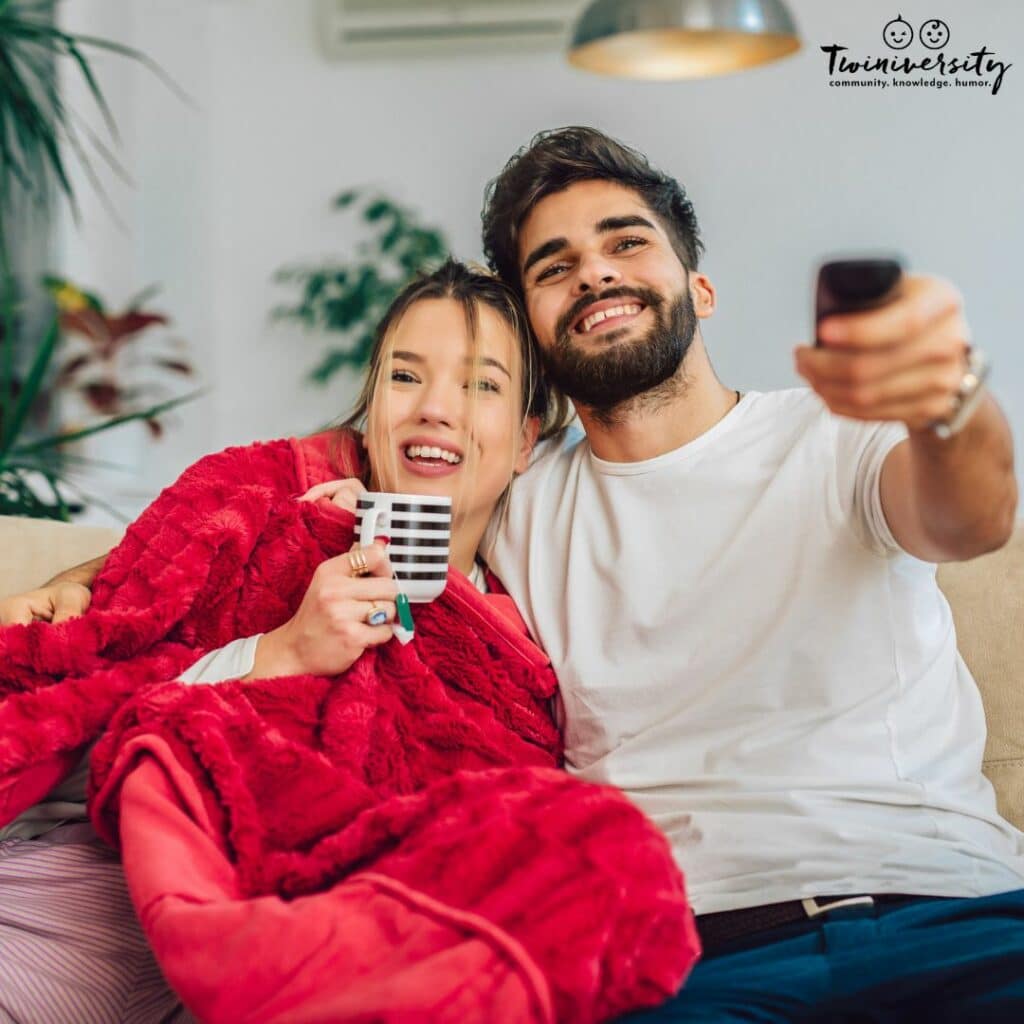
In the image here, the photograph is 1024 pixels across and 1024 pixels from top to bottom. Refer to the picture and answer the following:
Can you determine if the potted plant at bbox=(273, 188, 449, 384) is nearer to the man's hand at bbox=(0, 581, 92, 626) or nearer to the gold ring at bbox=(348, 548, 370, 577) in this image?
the man's hand at bbox=(0, 581, 92, 626)

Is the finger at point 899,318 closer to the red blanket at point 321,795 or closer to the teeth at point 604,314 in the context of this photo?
the red blanket at point 321,795

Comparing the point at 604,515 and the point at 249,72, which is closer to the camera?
the point at 604,515

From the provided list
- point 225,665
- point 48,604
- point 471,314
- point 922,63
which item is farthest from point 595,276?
point 922,63

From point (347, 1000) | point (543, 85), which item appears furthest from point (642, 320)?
point (543, 85)

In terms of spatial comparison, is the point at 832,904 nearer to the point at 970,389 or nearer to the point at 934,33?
the point at 970,389

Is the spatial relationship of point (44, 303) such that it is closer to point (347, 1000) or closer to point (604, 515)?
point (604, 515)

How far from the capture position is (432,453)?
1.42m

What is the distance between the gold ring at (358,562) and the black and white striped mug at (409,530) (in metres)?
0.01

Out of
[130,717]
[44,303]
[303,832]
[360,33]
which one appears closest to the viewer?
[303,832]

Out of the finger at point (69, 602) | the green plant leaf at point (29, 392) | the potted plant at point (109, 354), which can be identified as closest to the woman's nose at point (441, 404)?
the finger at point (69, 602)

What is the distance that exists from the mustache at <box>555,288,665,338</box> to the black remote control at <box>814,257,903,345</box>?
0.64 m

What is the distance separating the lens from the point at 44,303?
3660 millimetres

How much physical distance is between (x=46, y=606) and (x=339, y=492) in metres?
0.36

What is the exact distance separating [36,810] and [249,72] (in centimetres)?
328
